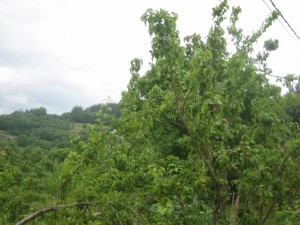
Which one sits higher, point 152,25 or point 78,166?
point 152,25

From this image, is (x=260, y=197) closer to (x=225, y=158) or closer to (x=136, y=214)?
(x=225, y=158)

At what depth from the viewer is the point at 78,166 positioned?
4.01 metres

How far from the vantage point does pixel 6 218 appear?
15.6ft

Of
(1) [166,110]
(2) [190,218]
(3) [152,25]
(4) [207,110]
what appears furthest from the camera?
(1) [166,110]

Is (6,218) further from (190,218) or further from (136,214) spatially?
(190,218)

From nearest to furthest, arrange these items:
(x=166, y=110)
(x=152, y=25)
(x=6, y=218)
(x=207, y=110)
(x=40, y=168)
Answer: (x=207, y=110)
(x=152, y=25)
(x=166, y=110)
(x=6, y=218)
(x=40, y=168)

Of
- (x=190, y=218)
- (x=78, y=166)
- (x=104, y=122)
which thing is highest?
(x=104, y=122)

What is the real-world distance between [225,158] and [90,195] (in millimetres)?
1709

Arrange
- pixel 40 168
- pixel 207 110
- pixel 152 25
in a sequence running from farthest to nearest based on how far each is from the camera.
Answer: pixel 40 168 < pixel 152 25 < pixel 207 110

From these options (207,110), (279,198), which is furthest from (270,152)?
(207,110)

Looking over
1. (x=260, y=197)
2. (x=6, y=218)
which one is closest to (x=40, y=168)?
(x=6, y=218)

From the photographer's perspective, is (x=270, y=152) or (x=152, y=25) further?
(x=270, y=152)

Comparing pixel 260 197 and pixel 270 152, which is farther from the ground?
pixel 270 152

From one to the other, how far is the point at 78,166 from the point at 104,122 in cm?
81
